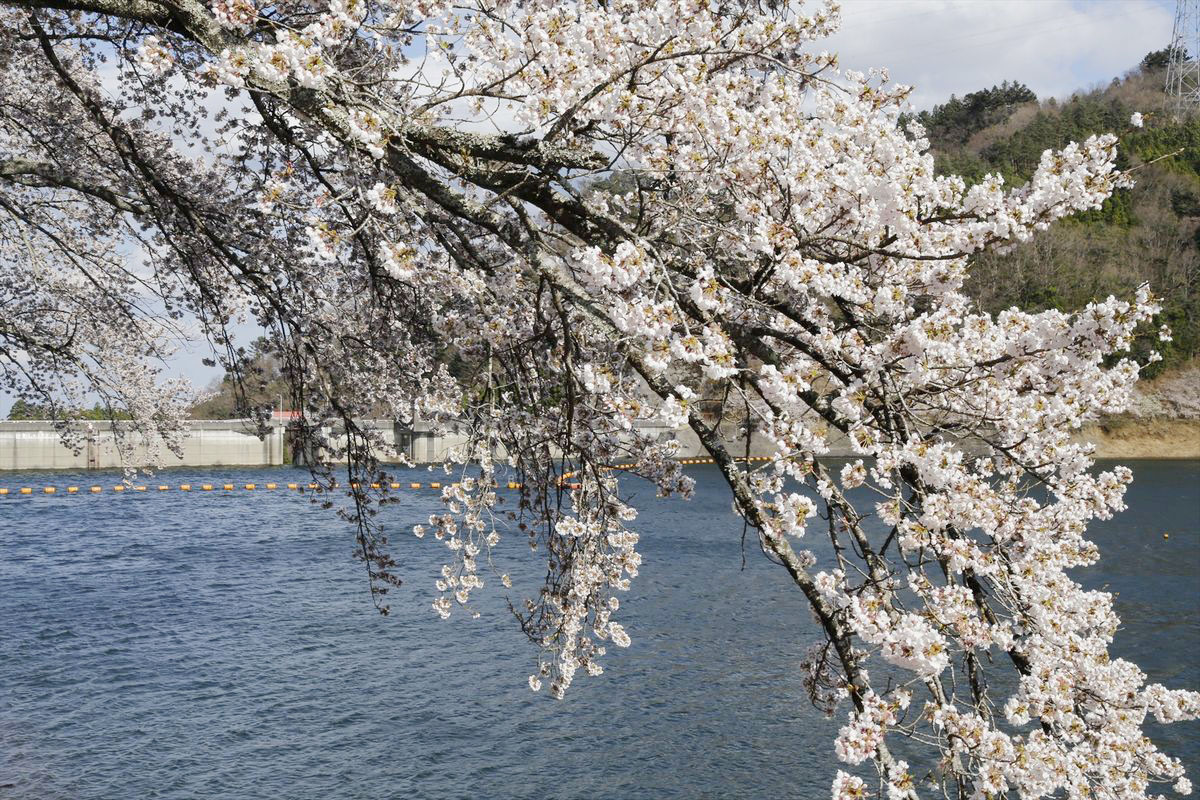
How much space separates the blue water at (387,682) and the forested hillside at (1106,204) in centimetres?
4027

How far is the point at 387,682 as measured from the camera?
16688 millimetres

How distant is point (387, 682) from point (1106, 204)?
81.6 meters

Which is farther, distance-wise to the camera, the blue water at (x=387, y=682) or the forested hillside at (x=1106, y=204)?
the forested hillside at (x=1106, y=204)

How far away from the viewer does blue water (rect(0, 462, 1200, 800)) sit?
13.0 m

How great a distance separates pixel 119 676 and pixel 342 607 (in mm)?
5963

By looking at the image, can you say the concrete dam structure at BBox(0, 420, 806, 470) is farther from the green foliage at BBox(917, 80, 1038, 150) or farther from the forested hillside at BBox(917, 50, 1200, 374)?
the green foliage at BBox(917, 80, 1038, 150)

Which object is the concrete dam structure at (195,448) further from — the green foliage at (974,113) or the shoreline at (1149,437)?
the green foliage at (974,113)

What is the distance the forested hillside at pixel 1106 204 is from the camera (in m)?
66.6

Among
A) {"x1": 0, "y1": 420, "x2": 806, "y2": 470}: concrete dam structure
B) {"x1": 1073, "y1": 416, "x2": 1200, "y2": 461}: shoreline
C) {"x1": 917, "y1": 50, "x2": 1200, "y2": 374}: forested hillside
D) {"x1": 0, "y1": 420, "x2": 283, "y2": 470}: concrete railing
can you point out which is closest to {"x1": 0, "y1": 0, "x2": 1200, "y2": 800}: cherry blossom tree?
{"x1": 0, "y1": 420, "x2": 806, "y2": 470}: concrete dam structure

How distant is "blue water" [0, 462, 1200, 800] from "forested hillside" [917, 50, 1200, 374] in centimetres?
4027

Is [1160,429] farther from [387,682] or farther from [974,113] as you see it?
[387,682]

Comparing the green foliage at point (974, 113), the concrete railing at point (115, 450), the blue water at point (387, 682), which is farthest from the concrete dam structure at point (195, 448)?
the green foliage at point (974, 113)

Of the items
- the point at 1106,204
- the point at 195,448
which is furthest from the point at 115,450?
the point at 1106,204

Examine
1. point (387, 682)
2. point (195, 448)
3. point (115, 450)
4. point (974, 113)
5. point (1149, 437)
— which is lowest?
point (387, 682)
